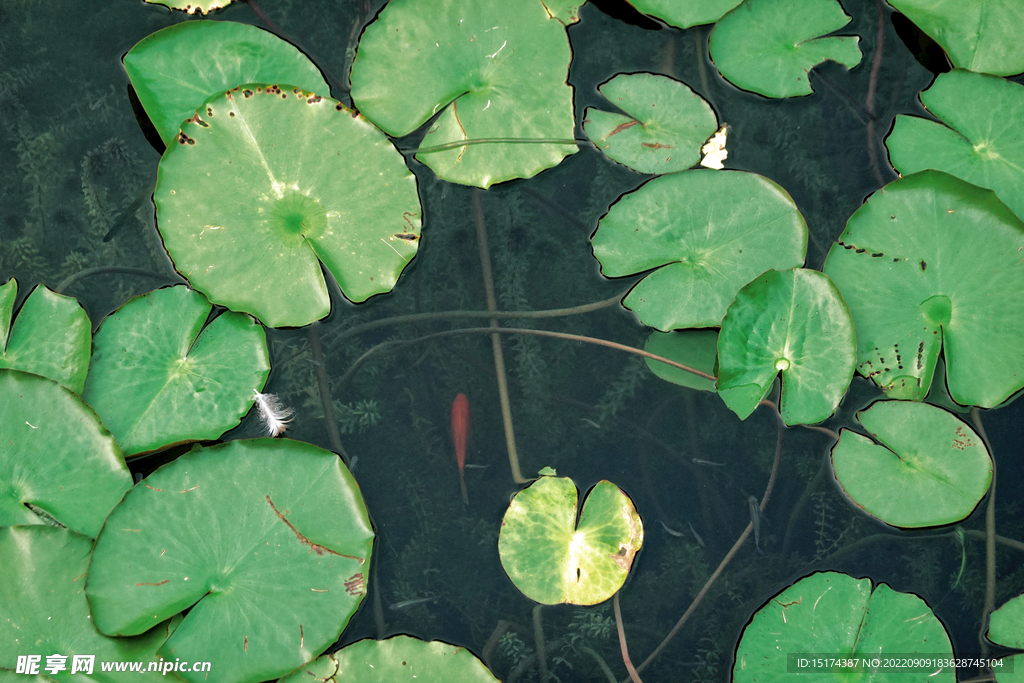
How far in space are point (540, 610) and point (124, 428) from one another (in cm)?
124

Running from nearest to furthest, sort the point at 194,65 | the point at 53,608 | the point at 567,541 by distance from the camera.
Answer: the point at 53,608
the point at 567,541
the point at 194,65

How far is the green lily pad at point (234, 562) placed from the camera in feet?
5.20

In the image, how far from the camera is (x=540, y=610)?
1772mm

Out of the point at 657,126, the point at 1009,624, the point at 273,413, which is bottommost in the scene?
the point at 1009,624

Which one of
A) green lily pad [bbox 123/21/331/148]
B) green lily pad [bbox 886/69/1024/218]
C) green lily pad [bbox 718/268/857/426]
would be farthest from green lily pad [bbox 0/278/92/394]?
green lily pad [bbox 886/69/1024/218]

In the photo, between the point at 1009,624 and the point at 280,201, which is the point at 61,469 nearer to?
the point at 280,201

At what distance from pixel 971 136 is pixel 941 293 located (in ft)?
1.73

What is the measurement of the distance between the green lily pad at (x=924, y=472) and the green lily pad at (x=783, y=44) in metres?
1.05

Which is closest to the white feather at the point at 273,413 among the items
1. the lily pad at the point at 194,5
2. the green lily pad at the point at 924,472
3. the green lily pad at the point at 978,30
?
the lily pad at the point at 194,5

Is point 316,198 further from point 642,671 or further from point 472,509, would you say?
point 642,671

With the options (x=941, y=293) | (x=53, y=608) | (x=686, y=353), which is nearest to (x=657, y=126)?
(x=686, y=353)

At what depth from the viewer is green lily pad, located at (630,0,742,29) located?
1.94 meters

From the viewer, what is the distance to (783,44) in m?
1.94

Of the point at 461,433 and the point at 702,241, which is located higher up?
the point at 702,241
